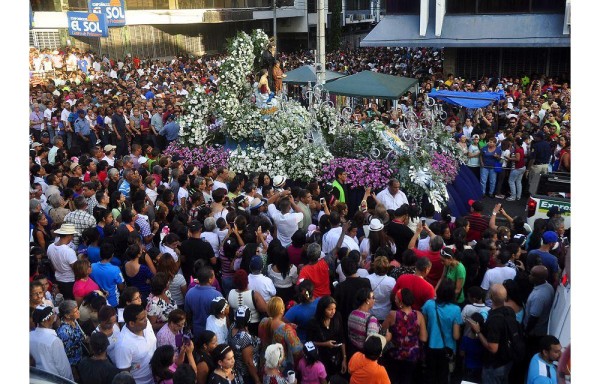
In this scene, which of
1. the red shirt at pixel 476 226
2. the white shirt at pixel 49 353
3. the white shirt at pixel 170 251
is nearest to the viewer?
the white shirt at pixel 49 353

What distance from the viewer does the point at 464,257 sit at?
7.10 metres

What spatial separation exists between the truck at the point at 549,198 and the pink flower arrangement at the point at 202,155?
19.0ft

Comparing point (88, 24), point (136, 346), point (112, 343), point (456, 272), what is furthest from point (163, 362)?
point (88, 24)

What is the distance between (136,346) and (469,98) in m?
13.6

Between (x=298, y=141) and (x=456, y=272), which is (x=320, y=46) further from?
(x=456, y=272)

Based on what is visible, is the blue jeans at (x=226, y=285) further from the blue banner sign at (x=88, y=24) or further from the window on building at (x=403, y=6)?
the window on building at (x=403, y=6)

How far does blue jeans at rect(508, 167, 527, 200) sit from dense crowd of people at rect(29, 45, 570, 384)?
2921mm

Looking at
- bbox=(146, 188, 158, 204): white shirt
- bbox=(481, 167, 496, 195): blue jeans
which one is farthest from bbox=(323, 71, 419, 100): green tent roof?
bbox=(146, 188, 158, 204): white shirt

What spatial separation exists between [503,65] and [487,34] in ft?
6.64

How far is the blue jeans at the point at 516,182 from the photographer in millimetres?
13031

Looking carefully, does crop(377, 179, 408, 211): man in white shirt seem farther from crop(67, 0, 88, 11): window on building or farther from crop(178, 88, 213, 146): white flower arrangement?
crop(67, 0, 88, 11): window on building

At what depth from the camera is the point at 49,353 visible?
5.30 metres

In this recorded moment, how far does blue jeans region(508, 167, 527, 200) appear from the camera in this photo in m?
13.0

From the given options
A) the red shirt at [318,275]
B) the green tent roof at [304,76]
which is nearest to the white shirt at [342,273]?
the red shirt at [318,275]
